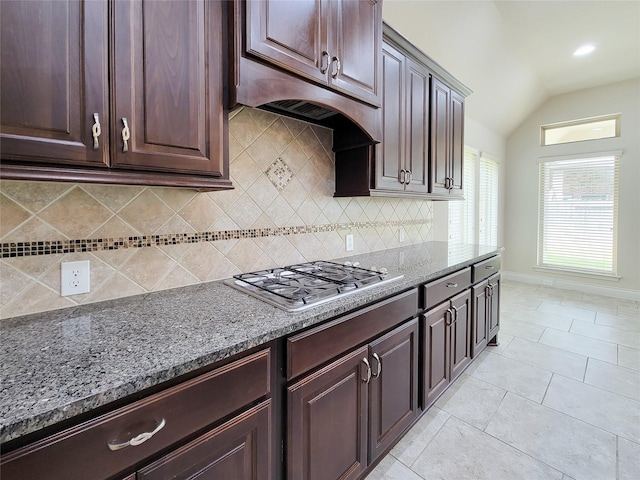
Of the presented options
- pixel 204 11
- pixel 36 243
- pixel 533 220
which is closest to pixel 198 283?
pixel 36 243

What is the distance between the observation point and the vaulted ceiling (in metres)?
2.48

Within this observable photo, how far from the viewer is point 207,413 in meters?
0.81

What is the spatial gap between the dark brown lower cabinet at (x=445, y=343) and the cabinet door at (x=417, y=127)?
0.92 meters

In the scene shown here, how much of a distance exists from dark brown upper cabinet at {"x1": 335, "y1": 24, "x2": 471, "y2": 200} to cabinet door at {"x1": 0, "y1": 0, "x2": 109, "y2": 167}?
1.43m

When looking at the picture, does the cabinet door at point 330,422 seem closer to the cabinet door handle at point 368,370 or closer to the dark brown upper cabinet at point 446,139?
the cabinet door handle at point 368,370

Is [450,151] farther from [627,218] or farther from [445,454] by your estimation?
[627,218]

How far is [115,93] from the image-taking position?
910 millimetres

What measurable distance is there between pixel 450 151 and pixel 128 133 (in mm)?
2538

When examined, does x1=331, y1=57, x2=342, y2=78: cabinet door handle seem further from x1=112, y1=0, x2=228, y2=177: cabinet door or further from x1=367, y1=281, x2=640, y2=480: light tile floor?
x1=367, y1=281, x2=640, y2=480: light tile floor

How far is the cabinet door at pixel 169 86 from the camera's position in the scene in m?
0.93

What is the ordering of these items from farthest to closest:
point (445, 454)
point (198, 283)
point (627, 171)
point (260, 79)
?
1. point (627, 171)
2. point (445, 454)
3. point (198, 283)
4. point (260, 79)

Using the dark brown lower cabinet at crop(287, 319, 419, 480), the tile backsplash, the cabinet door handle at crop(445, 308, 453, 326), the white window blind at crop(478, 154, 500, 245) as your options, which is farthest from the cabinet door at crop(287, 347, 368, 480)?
the white window blind at crop(478, 154, 500, 245)

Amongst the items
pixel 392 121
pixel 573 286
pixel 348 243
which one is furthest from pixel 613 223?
pixel 348 243

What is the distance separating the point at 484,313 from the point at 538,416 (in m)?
0.78
